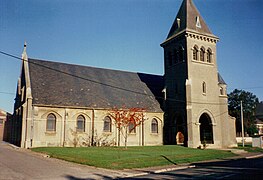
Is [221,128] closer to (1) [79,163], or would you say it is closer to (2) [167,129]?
(2) [167,129]

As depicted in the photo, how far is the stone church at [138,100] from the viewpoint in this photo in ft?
102

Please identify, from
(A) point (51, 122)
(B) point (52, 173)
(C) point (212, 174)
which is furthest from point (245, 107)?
(B) point (52, 173)

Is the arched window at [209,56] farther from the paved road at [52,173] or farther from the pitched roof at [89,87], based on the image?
the paved road at [52,173]

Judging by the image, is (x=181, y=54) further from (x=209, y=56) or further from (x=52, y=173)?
(x=52, y=173)

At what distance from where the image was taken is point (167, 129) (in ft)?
126

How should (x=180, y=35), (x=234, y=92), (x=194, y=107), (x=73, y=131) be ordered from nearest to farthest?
1. (x=73, y=131)
2. (x=194, y=107)
3. (x=180, y=35)
4. (x=234, y=92)

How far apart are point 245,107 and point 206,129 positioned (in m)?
54.6

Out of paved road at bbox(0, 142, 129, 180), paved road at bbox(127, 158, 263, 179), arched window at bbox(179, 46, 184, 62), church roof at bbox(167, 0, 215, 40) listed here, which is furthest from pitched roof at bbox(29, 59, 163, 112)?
paved road at bbox(127, 158, 263, 179)

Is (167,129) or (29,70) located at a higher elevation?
(29,70)

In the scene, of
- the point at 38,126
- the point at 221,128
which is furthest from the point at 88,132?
the point at 221,128

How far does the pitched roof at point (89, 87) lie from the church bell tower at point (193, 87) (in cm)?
352

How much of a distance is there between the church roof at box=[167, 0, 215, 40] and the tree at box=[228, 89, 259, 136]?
48.8 meters

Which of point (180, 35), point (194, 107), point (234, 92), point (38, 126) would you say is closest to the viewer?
point (38, 126)

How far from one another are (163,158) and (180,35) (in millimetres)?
21207
